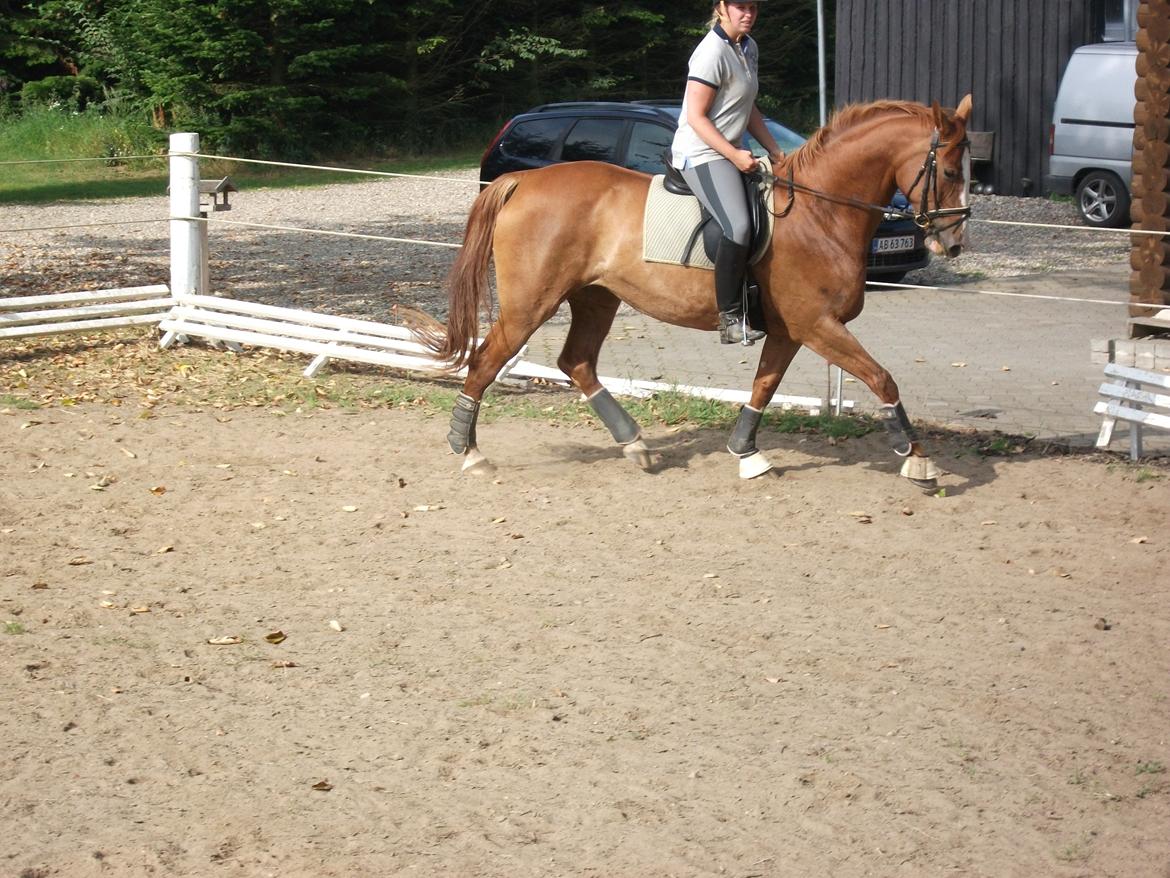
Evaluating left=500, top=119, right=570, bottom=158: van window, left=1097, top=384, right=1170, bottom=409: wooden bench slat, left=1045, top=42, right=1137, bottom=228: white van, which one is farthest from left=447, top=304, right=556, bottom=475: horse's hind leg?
left=1045, top=42, right=1137, bottom=228: white van

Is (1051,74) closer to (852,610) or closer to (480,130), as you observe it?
(480,130)

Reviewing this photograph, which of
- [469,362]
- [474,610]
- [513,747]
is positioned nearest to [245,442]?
[469,362]

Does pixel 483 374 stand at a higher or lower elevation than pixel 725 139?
lower

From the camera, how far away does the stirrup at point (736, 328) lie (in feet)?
24.9

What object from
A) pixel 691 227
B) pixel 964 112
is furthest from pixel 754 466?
pixel 964 112

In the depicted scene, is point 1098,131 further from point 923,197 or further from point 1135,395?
point 923,197

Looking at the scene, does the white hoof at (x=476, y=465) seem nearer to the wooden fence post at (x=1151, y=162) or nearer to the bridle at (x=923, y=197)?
the bridle at (x=923, y=197)

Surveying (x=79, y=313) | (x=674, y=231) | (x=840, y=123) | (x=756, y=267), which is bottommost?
(x=79, y=313)

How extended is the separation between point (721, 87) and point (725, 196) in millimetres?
557

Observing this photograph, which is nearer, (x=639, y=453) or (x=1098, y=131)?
(x=639, y=453)

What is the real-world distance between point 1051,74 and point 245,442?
697 inches

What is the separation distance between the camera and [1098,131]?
19.0 meters

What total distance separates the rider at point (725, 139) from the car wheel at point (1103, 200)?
1294 cm

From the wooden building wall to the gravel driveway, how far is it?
97cm
